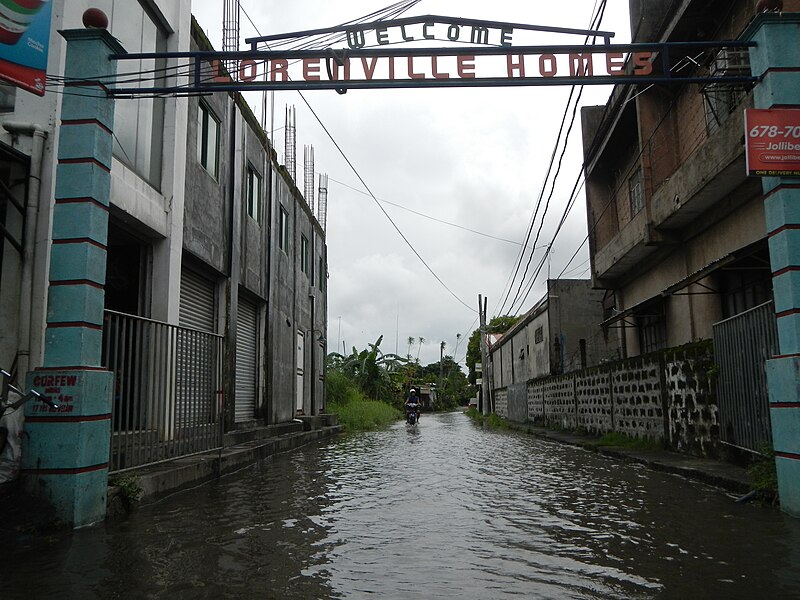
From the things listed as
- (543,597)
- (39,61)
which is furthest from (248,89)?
(543,597)

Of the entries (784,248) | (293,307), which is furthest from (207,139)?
(784,248)

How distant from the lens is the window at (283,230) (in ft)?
65.0

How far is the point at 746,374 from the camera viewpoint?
827 centimetres

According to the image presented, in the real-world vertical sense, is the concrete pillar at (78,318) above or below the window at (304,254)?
below

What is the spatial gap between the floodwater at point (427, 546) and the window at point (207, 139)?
23.8ft

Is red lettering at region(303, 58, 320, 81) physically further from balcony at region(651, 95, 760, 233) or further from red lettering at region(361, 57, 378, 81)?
balcony at region(651, 95, 760, 233)

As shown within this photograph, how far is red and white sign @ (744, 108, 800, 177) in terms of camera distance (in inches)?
246

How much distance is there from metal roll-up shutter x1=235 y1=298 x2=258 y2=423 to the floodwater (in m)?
7.46

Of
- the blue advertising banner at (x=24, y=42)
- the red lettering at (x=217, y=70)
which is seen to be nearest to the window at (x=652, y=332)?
the red lettering at (x=217, y=70)

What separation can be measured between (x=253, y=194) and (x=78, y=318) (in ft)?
36.9

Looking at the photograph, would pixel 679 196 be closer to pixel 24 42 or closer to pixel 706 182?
pixel 706 182

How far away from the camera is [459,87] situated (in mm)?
7430

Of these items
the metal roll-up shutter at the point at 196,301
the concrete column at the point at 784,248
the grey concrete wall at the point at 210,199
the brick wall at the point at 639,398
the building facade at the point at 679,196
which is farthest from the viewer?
the brick wall at the point at 639,398

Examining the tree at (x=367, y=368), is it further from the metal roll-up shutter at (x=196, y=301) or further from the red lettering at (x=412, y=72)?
the red lettering at (x=412, y=72)
